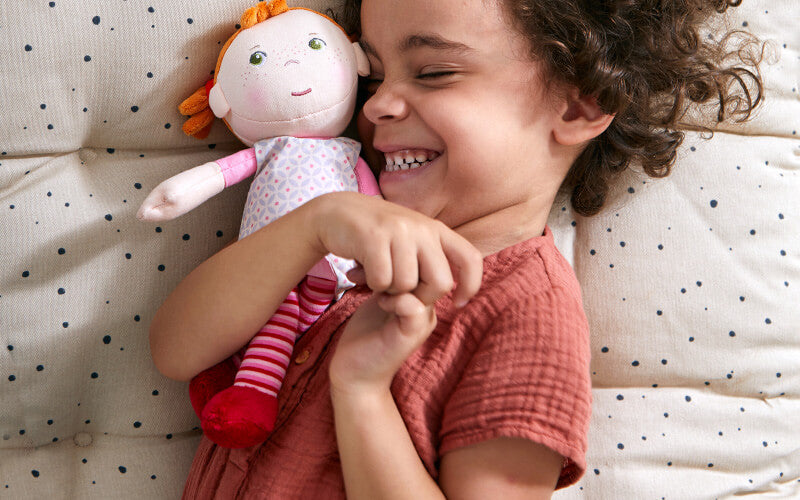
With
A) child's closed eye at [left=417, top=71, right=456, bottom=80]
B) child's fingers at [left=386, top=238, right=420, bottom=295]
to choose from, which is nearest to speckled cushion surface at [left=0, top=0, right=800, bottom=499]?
child's closed eye at [left=417, top=71, right=456, bottom=80]

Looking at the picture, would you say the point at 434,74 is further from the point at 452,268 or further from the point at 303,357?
the point at 303,357

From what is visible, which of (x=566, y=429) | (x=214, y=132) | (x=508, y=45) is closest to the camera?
(x=566, y=429)

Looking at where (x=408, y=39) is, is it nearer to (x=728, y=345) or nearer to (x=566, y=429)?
(x=566, y=429)

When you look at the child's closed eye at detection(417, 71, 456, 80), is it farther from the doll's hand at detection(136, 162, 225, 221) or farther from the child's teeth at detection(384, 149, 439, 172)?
the doll's hand at detection(136, 162, 225, 221)

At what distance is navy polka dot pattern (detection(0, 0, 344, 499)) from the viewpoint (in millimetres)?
935

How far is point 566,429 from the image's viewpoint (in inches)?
29.5

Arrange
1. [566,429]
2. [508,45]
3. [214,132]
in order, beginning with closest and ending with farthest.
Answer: [566,429], [508,45], [214,132]

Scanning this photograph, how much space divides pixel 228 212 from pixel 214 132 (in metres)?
0.12

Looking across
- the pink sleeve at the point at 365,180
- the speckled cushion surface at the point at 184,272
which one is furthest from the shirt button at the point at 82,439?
the pink sleeve at the point at 365,180

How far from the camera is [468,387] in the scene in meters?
0.79

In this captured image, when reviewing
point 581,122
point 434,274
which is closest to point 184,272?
point 434,274

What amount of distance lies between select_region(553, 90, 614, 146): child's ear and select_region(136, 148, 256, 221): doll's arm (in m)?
0.45

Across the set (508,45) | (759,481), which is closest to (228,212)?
(508,45)

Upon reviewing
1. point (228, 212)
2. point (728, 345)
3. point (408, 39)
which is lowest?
point (728, 345)
